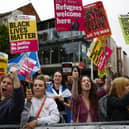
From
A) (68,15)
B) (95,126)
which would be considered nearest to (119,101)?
(95,126)

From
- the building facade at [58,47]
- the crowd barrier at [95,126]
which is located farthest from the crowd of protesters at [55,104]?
the building facade at [58,47]

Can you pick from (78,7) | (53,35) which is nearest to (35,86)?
(78,7)

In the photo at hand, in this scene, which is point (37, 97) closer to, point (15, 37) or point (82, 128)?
point (82, 128)

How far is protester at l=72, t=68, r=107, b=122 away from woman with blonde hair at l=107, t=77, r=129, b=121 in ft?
1.50

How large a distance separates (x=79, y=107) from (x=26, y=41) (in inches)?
127

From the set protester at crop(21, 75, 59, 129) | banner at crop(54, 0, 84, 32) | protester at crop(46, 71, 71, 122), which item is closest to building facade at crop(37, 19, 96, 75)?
banner at crop(54, 0, 84, 32)

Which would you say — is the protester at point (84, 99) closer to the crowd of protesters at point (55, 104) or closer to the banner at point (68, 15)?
the crowd of protesters at point (55, 104)

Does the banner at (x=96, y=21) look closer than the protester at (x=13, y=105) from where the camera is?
No

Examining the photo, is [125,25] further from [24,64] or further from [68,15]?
[24,64]

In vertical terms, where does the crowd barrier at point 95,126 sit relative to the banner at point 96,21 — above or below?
below

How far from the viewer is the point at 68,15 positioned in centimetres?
470

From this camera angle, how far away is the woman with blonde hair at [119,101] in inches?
107

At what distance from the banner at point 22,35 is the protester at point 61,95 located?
171cm

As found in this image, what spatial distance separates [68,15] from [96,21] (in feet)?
2.92
